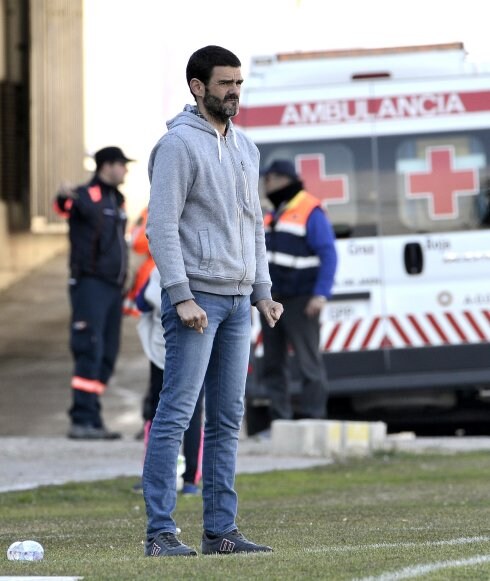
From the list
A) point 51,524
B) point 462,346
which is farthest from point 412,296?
point 51,524

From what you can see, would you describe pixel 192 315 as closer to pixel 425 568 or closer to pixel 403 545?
pixel 403 545

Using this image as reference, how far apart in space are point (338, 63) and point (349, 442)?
298 centimetres

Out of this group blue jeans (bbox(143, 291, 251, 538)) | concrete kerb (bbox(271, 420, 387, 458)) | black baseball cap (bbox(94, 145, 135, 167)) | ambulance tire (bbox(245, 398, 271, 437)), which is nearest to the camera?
blue jeans (bbox(143, 291, 251, 538))

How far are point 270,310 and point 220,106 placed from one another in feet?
2.31

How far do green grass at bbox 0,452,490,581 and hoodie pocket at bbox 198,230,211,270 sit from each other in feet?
3.11

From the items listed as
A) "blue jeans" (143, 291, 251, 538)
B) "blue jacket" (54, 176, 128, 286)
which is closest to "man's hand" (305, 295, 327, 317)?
"blue jacket" (54, 176, 128, 286)

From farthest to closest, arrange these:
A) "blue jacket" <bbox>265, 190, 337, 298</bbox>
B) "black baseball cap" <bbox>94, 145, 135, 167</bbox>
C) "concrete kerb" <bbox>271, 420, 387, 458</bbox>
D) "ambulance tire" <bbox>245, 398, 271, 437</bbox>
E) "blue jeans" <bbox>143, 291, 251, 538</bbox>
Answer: "ambulance tire" <bbox>245, 398, 271, 437</bbox> < "black baseball cap" <bbox>94, 145, 135, 167</bbox> < "blue jacket" <bbox>265, 190, 337, 298</bbox> < "concrete kerb" <bbox>271, 420, 387, 458</bbox> < "blue jeans" <bbox>143, 291, 251, 538</bbox>

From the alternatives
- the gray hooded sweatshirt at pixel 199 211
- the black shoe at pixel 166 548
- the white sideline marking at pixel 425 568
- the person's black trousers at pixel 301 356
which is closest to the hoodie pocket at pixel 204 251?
the gray hooded sweatshirt at pixel 199 211

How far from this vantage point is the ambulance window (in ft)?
41.3

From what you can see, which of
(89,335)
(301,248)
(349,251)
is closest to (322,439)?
(301,248)

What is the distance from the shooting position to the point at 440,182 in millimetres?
12594

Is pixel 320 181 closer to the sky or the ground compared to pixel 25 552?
closer to the sky

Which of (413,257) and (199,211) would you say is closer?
(199,211)

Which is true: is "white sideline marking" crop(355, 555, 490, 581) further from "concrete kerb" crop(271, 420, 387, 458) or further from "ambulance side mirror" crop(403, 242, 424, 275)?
"ambulance side mirror" crop(403, 242, 424, 275)
